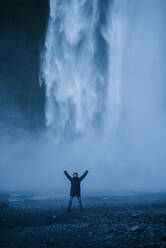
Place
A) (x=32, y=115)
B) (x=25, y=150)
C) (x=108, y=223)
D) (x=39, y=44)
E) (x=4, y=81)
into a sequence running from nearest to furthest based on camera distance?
(x=108, y=223), (x=39, y=44), (x=4, y=81), (x=32, y=115), (x=25, y=150)

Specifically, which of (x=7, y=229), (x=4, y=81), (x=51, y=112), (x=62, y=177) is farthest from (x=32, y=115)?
(x=7, y=229)

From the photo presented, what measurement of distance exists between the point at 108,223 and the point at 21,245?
3431mm

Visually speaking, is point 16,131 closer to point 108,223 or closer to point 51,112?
point 51,112

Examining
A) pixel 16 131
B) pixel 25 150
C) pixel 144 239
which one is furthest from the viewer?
pixel 25 150

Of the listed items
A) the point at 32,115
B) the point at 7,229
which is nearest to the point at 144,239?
the point at 7,229

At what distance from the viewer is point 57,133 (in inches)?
1811

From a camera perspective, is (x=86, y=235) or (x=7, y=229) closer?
(x=86, y=235)

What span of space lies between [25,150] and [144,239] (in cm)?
5288

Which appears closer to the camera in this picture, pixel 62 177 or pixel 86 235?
pixel 86 235

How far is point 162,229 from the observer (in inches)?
254

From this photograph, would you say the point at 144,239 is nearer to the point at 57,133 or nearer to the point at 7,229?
the point at 7,229

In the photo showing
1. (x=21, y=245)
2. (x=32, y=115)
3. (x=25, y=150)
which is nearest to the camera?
(x=21, y=245)

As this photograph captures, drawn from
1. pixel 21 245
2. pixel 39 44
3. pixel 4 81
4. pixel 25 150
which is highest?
pixel 39 44

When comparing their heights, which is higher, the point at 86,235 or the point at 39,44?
the point at 39,44
